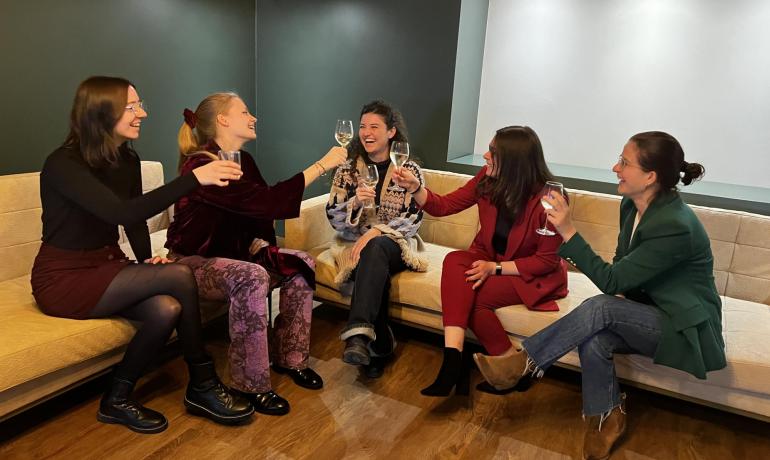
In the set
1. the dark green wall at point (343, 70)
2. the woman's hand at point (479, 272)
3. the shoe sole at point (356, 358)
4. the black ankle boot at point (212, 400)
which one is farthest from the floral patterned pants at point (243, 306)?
the dark green wall at point (343, 70)

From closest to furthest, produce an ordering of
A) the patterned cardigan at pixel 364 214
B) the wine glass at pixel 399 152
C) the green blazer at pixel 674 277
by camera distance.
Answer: the green blazer at pixel 674 277
the wine glass at pixel 399 152
the patterned cardigan at pixel 364 214

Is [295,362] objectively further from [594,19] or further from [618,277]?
[594,19]

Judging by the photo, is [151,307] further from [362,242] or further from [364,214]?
[364,214]

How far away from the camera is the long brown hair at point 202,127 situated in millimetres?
2561

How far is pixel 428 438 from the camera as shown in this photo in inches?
92.2

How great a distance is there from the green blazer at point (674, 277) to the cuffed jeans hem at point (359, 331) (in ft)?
2.80

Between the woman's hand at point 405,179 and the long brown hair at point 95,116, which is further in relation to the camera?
the woman's hand at point 405,179

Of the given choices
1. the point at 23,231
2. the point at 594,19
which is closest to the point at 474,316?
the point at 23,231

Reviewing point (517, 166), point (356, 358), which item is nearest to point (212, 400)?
point (356, 358)

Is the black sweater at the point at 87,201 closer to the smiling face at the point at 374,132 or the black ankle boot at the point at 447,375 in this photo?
the smiling face at the point at 374,132

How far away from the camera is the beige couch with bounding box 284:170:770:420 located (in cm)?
234

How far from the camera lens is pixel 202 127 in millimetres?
2590

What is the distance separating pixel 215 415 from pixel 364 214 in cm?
122

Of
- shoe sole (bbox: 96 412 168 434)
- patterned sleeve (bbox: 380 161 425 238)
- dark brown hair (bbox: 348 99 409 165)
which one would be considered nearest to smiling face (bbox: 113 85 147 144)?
shoe sole (bbox: 96 412 168 434)
